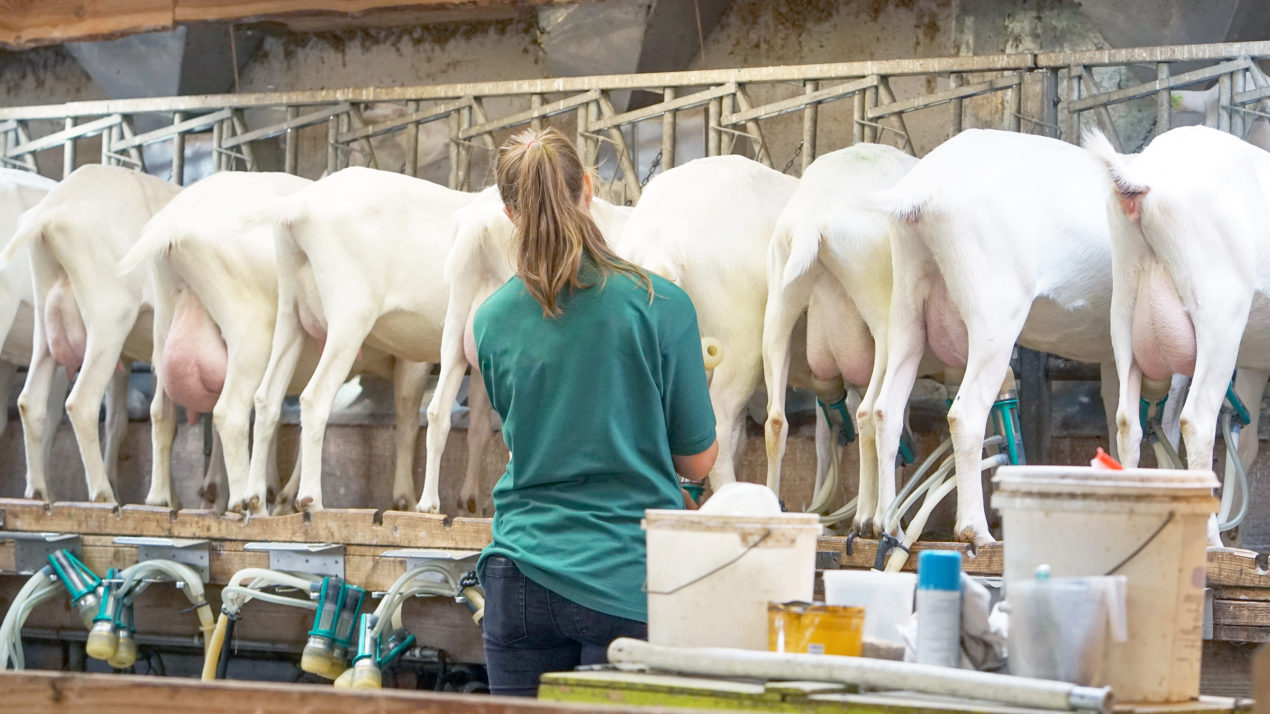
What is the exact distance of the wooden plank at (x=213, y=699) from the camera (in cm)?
189

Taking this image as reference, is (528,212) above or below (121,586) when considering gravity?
above

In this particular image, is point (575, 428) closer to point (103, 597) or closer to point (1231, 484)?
point (1231, 484)

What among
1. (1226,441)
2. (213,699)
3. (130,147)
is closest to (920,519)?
(1226,441)

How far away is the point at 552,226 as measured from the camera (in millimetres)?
2996

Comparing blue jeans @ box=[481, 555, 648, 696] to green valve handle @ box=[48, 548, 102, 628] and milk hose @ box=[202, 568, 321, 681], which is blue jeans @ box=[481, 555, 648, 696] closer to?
milk hose @ box=[202, 568, 321, 681]

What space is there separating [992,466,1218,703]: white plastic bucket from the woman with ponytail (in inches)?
36.6

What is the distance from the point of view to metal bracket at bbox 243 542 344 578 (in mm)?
6133

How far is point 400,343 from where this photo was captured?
7309 millimetres

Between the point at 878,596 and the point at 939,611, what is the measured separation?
0.41 m

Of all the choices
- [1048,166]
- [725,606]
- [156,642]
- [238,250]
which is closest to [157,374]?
[238,250]

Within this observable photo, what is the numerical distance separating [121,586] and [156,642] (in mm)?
526

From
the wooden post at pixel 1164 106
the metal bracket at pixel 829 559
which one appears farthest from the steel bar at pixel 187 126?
the wooden post at pixel 1164 106

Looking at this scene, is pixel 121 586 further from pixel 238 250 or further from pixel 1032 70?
pixel 1032 70

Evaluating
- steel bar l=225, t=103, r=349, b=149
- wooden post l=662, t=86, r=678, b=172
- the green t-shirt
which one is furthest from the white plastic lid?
steel bar l=225, t=103, r=349, b=149
